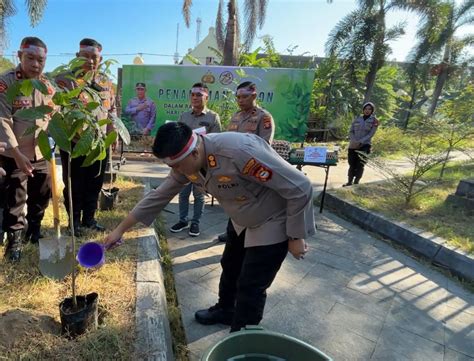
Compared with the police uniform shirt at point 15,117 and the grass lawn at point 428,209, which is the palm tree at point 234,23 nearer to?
the grass lawn at point 428,209

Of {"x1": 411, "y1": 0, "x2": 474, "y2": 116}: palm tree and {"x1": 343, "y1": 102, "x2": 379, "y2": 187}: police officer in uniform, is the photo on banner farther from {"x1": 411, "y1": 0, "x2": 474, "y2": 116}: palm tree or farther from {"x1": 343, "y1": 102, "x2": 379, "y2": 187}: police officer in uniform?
{"x1": 411, "y1": 0, "x2": 474, "y2": 116}: palm tree

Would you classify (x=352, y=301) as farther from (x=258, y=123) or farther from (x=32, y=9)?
(x=32, y=9)

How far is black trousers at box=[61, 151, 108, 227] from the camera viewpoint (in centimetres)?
333

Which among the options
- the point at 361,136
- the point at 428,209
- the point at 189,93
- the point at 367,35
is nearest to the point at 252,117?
the point at 428,209

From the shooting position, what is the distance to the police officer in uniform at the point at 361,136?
21.7ft

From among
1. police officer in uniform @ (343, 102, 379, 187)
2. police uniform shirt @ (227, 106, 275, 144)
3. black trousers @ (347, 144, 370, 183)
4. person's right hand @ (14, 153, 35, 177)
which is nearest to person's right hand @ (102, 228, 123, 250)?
person's right hand @ (14, 153, 35, 177)

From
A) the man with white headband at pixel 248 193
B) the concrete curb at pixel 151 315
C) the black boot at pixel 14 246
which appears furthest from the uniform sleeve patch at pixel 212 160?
the black boot at pixel 14 246

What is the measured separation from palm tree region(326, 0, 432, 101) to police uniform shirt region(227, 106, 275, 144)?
13.3 metres

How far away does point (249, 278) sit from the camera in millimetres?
1942

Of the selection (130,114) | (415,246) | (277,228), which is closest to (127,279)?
(277,228)

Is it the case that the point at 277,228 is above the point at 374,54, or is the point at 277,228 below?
below

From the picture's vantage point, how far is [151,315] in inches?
86.7

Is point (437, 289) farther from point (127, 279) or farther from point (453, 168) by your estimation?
point (453, 168)

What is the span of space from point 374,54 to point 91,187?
15.2m
